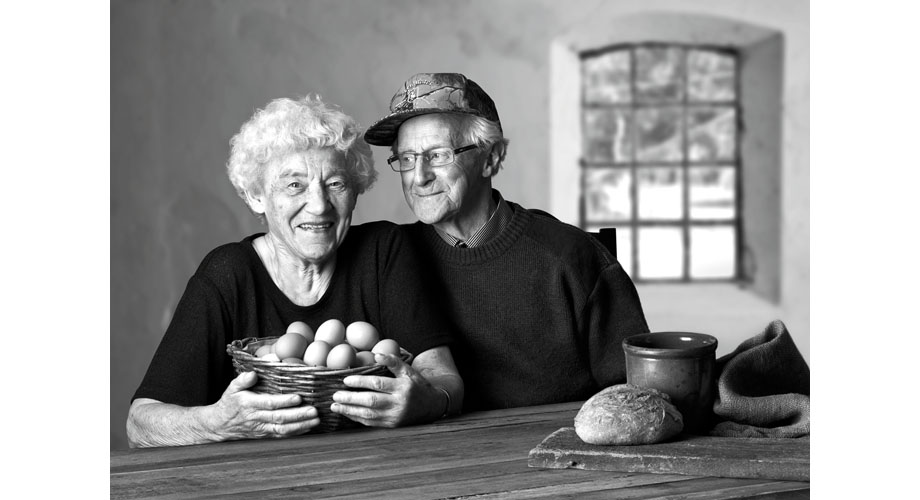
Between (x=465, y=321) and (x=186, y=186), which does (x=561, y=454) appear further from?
(x=186, y=186)

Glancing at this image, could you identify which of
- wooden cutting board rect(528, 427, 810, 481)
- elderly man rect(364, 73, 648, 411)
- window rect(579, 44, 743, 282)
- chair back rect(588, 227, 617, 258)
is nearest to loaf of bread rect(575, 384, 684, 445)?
wooden cutting board rect(528, 427, 810, 481)

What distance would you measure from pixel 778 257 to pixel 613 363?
2.99 m

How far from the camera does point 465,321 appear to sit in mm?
2732

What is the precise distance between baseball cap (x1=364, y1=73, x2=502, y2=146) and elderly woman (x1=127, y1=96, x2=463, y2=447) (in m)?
0.15

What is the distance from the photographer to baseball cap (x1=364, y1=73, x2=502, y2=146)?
8.86ft

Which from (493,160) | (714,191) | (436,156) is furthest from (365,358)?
(714,191)

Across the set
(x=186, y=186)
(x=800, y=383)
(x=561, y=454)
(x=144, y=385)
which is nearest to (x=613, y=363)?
(x=800, y=383)

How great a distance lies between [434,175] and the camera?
272cm

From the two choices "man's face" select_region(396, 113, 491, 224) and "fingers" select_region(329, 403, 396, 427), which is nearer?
"fingers" select_region(329, 403, 396, 427)

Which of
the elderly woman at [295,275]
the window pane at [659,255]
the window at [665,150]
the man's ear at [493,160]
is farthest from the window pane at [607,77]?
the elderly woman at [295,275]

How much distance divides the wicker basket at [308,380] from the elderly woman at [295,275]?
25cm

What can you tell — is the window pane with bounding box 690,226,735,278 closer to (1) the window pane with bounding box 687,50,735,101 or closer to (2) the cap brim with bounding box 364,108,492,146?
(1) the window pane with bounding box 687,50,735,101

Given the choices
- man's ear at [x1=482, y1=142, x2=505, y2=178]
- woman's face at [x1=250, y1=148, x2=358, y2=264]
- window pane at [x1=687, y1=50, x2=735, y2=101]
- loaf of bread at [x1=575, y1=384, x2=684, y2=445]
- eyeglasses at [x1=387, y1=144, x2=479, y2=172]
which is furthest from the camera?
window pane at [x1=687, y1=50, x2=735, y2=101]
